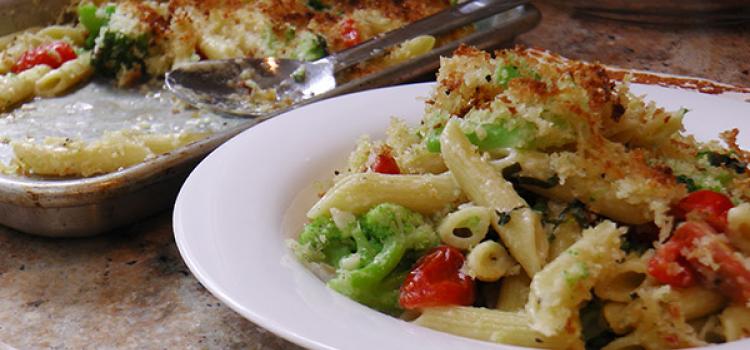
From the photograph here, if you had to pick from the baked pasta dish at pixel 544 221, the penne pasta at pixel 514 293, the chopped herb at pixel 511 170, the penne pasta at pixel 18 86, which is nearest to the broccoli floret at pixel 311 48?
the penne pasta at pixel 18 86

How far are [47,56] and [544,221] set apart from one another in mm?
1906

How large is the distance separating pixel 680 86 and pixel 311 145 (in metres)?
1.03

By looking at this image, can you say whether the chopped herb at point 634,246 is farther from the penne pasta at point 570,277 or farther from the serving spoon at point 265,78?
the serving spoon at point 265,78

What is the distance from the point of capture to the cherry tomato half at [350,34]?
270 centimetres

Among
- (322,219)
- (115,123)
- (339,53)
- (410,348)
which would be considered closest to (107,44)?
(115,123)

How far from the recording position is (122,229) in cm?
194

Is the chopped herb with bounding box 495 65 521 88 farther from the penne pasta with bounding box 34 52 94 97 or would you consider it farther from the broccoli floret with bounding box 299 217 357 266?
the penne pasta with bounding box 34 52 94 97

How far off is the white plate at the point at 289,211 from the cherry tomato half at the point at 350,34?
25.5 inches

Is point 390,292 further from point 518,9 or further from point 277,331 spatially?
point 518,9

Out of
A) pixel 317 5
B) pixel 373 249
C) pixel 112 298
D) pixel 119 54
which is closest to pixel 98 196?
pixel 112 298

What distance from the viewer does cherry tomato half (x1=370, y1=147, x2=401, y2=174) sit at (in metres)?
1.60

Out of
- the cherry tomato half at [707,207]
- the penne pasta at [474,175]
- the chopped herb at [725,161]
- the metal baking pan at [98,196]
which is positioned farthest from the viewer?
the metal baking pan at [98,196]

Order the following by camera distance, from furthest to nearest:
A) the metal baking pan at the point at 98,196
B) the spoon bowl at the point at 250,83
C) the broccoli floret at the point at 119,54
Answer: the broccoli floret at the point at 119,54
the spoon bowl at the point at 250,83
the metal baking pan at the point at 98,196

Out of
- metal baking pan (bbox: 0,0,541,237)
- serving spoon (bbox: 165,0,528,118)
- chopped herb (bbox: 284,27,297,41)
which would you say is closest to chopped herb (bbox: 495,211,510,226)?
metal baking pan (bbox: 0,0,541,237)
